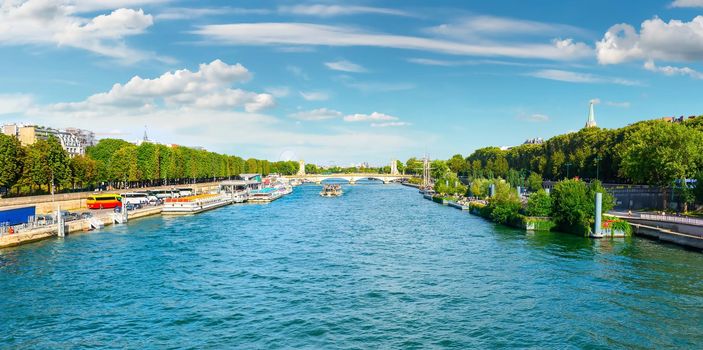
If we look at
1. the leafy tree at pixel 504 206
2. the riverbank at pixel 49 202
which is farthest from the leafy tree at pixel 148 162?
the leafy tree at pixel 504 206

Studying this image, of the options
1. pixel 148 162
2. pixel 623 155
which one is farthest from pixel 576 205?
pixel 148 162

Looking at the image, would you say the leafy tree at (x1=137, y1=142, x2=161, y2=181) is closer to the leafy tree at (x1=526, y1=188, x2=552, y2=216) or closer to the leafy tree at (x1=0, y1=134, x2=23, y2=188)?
the leafy tree at (x1=0, y1=134, x2=23, y2=188)

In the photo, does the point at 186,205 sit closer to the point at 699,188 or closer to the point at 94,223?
the point at 94,223

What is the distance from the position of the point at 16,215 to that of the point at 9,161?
1994cm

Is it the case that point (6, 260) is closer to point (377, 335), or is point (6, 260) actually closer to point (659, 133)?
point (377, 335)

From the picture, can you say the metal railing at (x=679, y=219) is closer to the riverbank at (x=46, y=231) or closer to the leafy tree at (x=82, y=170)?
the riverbank at (x=46, y=231)

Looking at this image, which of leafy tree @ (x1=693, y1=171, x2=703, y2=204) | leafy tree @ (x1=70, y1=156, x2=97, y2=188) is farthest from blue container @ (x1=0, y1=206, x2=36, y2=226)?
leafy tree @ (x1=693, y1=171, x2=703, y2=204)

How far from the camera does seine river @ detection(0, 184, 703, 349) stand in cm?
2425

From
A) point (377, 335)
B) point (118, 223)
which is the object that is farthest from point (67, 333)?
point (118, 223)

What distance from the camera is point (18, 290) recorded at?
1243 inches

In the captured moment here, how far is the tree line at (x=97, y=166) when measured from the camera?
231 ft

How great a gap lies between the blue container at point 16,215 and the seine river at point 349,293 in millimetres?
4829

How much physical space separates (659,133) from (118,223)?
74927 mm

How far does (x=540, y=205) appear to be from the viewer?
2429 inches
